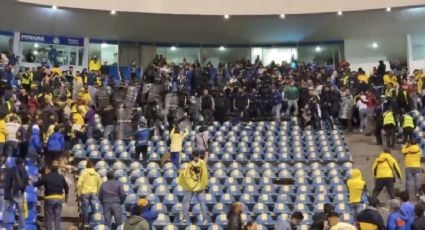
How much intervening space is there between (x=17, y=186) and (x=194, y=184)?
3044mm

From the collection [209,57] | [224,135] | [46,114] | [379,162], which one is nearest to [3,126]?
[46,114]

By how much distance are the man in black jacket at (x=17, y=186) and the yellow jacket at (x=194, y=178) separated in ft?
9.01

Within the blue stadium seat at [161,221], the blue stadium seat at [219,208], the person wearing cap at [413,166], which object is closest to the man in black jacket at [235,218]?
the blue stadium seat at [161,221]

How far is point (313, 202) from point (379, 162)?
148cm

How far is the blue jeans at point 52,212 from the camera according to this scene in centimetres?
1191

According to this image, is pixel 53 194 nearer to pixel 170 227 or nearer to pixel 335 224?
pixel 170 227

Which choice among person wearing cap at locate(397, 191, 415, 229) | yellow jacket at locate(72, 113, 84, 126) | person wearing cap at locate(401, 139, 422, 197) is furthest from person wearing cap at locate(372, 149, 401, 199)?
yellow jacket at locate(72, 113, 84, 126)

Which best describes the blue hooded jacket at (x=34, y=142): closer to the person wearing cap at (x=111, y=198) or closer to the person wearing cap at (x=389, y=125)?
the person wearing cap at (x=111, y=198)

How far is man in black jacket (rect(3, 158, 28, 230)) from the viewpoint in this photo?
11.8 m

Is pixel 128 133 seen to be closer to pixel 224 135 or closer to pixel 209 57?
pixel 224 135

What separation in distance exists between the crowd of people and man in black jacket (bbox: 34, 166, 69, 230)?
17 mm

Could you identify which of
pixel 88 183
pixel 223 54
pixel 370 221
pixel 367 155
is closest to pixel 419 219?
pixel 370 221

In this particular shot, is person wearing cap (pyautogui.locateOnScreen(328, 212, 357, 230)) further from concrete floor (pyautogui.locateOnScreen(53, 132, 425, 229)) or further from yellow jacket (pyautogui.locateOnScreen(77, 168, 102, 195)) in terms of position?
yellow jacket (pyautogui.locateOnScreen(77, 168, 102, 195))

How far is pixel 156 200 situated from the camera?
44.4ft
